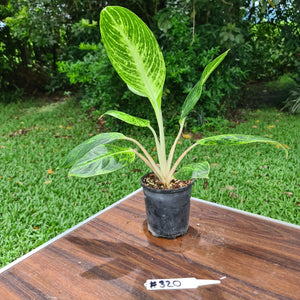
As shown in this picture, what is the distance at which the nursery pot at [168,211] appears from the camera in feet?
3.09

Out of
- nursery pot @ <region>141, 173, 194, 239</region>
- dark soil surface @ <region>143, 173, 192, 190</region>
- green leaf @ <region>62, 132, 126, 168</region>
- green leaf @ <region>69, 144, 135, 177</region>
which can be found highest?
green leaf @ <region>62, 132, 126, 168</region>

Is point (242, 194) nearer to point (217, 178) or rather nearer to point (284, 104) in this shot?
point (217, 178)

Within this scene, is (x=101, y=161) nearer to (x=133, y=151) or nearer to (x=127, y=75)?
(x=133, y=151)

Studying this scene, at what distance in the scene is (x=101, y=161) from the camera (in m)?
0.86

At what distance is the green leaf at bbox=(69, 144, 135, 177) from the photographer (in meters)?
0.82

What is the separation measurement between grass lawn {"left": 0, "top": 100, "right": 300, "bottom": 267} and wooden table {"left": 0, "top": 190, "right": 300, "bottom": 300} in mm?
857

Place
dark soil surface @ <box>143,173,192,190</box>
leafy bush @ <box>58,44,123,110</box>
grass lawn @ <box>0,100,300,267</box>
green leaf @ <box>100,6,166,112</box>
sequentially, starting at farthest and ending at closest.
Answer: leafy bush @ <box>58,44,123,110</box> → grass lawn @ <box>0,100,300,267</box> → dark soil surface @ <box>143,173,192,190</box> → green leaf @ <box>100,6,166,112</box>

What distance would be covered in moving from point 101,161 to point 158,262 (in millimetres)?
356

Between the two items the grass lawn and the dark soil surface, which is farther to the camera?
the grass lawn

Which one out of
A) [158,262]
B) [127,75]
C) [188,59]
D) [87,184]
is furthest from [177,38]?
[158,262]

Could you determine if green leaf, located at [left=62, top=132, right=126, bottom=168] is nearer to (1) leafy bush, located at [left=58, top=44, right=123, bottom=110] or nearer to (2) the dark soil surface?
(2) the dark soil surface

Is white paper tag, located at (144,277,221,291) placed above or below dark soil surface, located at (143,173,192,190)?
below

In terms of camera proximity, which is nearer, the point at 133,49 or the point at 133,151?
the point at 133,49

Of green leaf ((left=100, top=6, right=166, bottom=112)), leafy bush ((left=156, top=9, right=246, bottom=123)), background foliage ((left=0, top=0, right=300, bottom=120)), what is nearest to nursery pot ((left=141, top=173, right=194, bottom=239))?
green leaf ((left=100, top=6, right=166, bottom=112))
